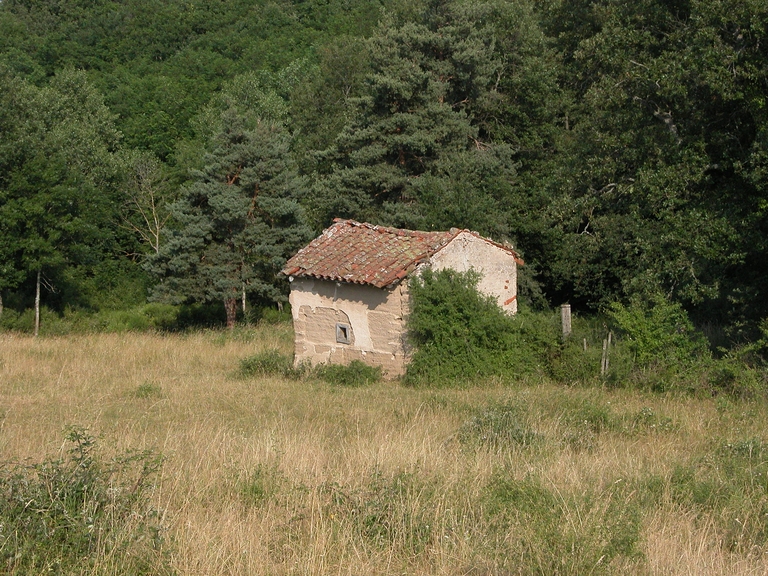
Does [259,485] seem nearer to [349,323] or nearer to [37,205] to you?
[349,323]

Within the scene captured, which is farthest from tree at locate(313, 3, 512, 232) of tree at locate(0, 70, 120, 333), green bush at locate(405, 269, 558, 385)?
green bush at locate(405, 269, 558, 385)

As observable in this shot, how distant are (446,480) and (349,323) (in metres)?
9.53

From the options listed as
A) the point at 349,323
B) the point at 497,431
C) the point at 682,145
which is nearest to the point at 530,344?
the point at 349,323

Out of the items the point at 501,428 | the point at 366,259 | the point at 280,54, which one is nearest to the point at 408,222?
the point at 366,259

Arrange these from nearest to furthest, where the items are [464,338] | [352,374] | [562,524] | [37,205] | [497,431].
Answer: [562,524]
[497,431]
[464,338]
[352,374]
[37,205]

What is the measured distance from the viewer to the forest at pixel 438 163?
14.7 metres

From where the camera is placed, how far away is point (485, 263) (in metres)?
16.5

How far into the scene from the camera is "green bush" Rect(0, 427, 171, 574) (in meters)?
4.98

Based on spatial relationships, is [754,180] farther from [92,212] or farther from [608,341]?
[92,212]

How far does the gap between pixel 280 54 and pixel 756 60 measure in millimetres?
41184

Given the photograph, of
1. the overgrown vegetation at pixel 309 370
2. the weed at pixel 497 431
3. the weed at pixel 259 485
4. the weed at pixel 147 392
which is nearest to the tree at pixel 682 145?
the overgrown vegetation at pixel 309 370

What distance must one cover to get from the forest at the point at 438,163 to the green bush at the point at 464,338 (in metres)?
2.13

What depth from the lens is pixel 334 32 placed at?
52562 mm

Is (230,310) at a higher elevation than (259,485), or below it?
higher
